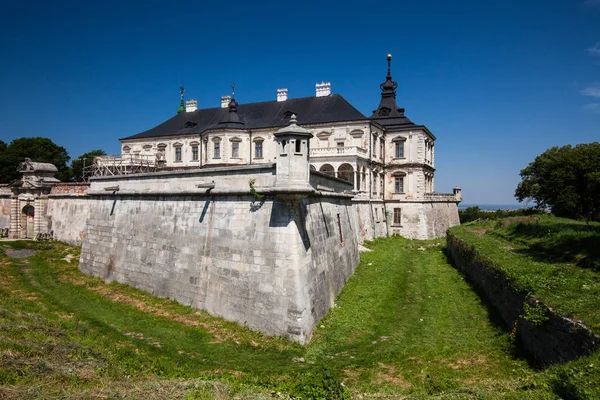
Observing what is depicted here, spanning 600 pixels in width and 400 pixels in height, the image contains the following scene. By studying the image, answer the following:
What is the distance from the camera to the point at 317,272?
13.3 meters

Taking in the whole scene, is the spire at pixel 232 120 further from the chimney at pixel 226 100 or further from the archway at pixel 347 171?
the archway at pixel 347 171

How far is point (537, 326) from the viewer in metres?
8.79

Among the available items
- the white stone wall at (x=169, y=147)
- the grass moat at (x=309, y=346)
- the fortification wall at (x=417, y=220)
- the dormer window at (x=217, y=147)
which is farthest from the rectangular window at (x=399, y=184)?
the white stone wall at (x=169, y=147)

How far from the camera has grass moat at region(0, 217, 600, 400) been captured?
655cm

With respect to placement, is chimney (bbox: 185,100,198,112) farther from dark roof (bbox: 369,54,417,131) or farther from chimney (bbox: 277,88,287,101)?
dark roof (bbox: 369,54,417,131)

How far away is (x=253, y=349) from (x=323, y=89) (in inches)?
1196

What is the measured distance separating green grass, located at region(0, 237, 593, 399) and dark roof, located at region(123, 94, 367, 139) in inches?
768

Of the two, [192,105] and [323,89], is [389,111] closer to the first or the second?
[323,89]

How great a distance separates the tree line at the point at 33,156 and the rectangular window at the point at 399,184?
Answer: 125 ft

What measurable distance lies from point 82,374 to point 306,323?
250 inches

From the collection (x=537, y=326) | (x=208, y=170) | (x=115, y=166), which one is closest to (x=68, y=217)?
(x=115, y=166)

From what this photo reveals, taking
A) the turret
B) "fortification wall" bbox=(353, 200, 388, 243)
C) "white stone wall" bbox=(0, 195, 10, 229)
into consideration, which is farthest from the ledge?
"white stone wall" bbox=(0, 195, 10, 229)

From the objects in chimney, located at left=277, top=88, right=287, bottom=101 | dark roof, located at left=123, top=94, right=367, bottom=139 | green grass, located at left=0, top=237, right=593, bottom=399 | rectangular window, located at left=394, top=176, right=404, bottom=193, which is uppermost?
chimney, located at left=277, top=88, right=287, bottom=101

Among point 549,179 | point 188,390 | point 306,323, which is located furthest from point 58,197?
point 549,179
